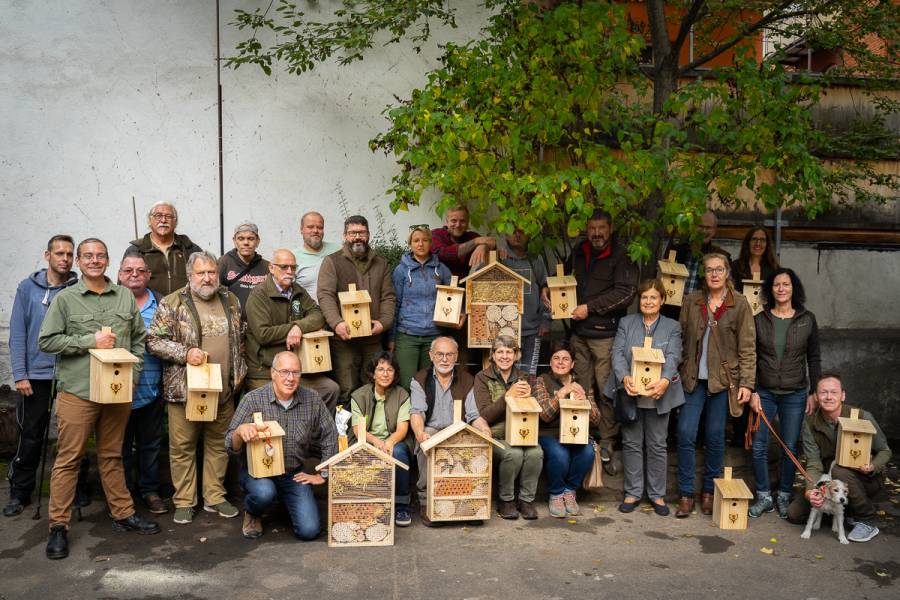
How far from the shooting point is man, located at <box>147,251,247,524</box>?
648cm

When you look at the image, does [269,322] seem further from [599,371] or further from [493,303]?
[599,371]

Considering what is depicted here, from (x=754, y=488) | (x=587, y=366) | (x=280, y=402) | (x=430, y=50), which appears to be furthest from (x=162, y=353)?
(x=754, y=488)

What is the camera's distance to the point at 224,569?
18.7 feet

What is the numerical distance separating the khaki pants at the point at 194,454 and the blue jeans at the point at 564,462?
251 cm

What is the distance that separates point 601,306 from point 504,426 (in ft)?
4.56

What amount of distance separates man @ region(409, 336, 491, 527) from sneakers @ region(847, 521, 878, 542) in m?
2.81

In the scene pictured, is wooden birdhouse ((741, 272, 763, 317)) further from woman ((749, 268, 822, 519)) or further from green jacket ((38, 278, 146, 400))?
green jacket ((38, 278, 146, 400))

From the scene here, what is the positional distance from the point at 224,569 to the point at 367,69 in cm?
536

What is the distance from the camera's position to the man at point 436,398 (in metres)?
6.77

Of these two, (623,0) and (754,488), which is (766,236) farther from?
(623,0)

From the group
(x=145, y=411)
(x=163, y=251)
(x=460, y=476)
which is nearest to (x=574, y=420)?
(x=460, y=476)

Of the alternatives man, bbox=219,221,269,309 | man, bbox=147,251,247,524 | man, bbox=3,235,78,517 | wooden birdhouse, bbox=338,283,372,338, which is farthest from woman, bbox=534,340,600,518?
man, bbox=3,235,78,517

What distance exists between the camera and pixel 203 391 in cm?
633

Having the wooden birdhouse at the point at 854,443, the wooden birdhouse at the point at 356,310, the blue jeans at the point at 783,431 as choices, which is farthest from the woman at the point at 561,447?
the wooden birdhouse at the point at 854,443
